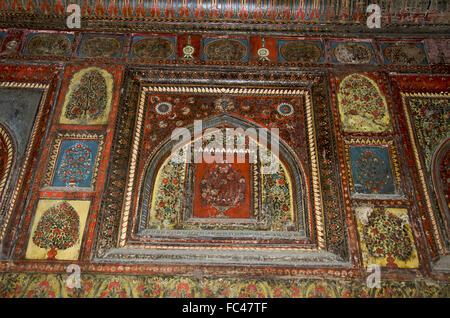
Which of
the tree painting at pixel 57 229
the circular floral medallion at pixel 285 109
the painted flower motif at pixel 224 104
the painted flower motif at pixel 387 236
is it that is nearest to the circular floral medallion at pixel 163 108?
the painted flower motif at pixel 224 104

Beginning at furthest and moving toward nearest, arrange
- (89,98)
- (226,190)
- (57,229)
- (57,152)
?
(89,98), (226,190), (57,152), (57,229)

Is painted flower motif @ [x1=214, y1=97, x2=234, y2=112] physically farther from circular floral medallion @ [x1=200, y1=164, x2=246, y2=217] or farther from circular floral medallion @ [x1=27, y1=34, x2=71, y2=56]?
circular floral medallion @ [x1=27, y1=34, x2=71, y2=56]

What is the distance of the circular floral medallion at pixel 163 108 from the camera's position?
4860mm

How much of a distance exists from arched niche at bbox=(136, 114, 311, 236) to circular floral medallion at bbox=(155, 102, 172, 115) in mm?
399

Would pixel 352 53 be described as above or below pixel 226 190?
above

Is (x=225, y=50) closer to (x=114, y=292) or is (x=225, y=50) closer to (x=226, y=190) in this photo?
(x=226, y=190)

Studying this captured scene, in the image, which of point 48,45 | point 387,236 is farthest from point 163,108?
point 387,236

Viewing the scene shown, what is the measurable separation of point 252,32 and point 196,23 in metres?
0.80

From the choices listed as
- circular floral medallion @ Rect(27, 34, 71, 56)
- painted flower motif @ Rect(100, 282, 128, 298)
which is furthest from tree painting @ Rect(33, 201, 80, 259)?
circular floral medallion @ Rect(27, 34, 71, 56)

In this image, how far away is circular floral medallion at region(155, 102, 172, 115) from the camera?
191 inches

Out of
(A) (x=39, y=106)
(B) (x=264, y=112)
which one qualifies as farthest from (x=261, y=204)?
(A) (x=39, y=106)

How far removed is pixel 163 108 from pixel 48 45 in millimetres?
1856

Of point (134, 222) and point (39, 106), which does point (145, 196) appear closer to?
point (134, 222)

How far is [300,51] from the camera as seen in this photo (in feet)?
17.1
